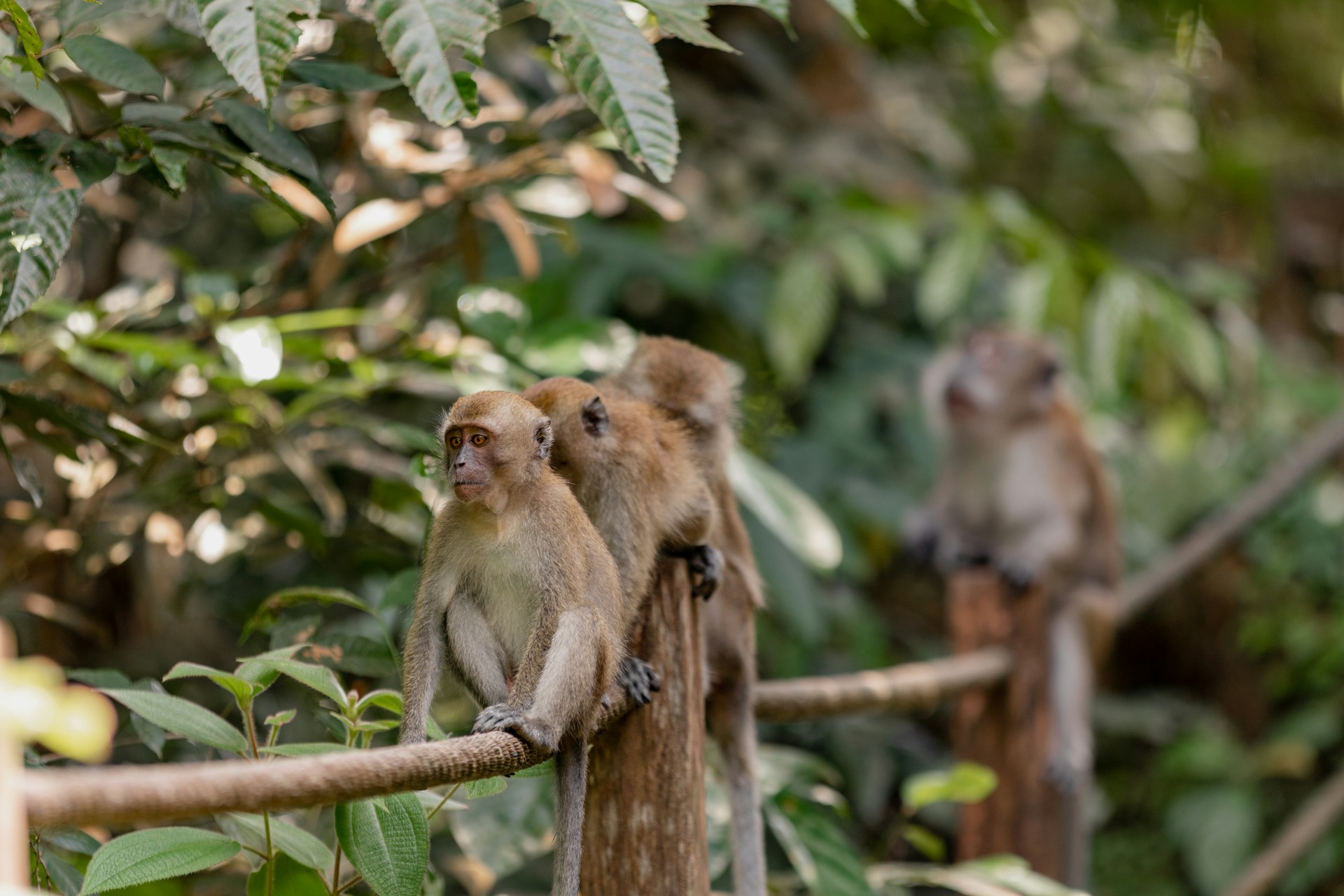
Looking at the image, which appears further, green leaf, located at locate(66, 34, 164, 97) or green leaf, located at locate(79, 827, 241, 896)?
green leaf, located at locate(66, 34, 164, 97)

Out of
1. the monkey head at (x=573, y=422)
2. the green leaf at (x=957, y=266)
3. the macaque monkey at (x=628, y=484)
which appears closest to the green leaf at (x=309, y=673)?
the macaque monkey at (x=628, y=484)

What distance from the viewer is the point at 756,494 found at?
2791mm

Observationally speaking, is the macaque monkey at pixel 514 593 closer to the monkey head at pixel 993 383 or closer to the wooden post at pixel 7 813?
the wooden post at pixel 7 813

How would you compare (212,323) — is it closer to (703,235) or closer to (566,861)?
Answer: (566,861)

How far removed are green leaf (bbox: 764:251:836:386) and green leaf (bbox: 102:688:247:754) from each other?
2816 millimetres

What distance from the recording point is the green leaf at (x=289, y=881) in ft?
5.81

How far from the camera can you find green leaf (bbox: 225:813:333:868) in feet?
5.55

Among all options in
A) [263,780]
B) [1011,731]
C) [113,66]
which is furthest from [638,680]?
[1011,731]

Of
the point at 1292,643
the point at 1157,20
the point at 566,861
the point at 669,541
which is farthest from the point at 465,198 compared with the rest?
the point at 1292,643

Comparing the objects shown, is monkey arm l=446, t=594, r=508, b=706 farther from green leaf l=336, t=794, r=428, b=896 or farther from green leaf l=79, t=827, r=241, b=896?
green leaf l=79, t=827, r=241, b=896

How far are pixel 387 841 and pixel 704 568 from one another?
0.78m

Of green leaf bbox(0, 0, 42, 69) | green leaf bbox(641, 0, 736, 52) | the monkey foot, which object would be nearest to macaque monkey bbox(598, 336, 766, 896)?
the monkey foot

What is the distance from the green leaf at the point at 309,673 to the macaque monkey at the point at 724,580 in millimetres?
909

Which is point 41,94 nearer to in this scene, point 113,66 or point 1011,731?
point 113,66
